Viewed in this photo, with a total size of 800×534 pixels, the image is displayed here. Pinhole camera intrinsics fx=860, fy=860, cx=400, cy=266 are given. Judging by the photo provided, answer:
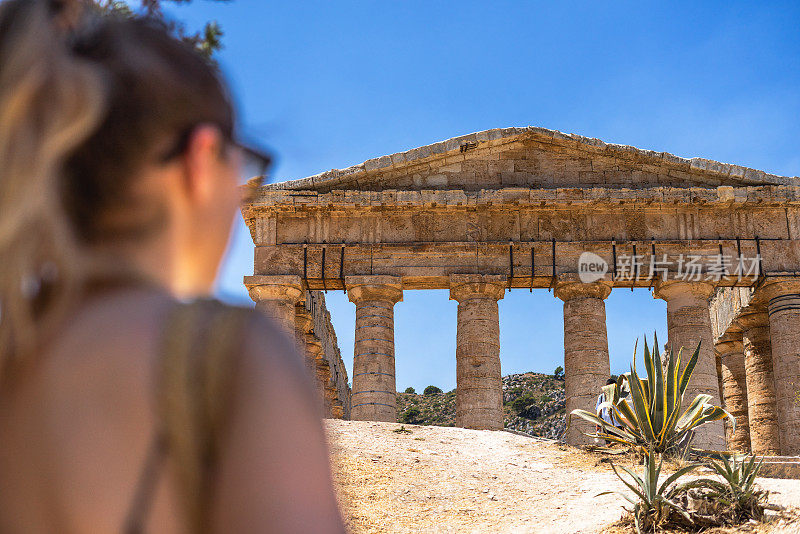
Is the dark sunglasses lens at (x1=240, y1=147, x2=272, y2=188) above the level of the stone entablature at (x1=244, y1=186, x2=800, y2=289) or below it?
below

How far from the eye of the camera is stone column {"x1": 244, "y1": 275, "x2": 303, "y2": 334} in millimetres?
20344

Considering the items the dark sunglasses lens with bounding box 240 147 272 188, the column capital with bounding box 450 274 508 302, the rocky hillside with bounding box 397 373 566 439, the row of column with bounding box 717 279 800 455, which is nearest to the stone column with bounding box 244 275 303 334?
the column capital with bounding box 450 274 508 302

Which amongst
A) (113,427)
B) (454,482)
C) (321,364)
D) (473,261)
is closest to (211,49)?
(113,427)

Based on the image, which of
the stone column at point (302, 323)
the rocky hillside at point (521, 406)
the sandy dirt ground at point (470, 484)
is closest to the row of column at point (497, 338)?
the stone column at point (302, 323)

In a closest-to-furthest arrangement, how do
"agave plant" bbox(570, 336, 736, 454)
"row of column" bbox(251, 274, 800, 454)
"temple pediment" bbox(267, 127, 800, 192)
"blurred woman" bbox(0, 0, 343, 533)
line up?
"blurred woman" bbox(0, 0, 343, 533), "agave plant" bbox(570, 336, 736, 454), "row of column" bbox(251, 274, 800, 454), "temple pediment" bbox(267, 127, 800, 192)

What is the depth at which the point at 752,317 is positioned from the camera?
23.5 metres

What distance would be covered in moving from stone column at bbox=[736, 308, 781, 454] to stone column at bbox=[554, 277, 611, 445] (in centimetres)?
553

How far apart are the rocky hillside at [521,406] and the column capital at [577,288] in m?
23.8

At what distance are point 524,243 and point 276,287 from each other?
602 cm

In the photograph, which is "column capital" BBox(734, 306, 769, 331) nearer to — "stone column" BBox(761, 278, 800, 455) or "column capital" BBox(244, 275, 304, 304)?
"stone column" BBox(761, 278, 800, 455)

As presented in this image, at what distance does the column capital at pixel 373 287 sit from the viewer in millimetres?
20359

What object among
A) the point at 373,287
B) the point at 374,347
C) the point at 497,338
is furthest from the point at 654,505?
Answer: the point at 373,287

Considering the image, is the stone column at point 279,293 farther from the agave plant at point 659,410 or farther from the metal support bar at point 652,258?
the agave plant at point 659,410

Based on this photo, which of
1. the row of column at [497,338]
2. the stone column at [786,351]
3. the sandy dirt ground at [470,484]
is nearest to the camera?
the sandy dirt ground at [470,484]
